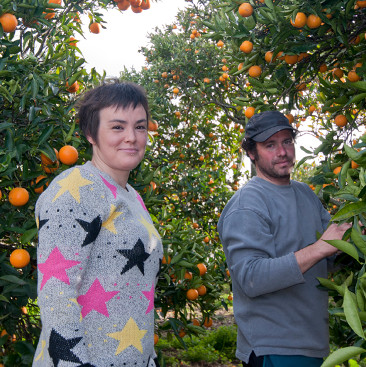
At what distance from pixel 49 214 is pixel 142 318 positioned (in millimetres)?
447

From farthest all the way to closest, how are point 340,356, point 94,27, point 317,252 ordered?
point 94,27
point 317,252
point 340,356

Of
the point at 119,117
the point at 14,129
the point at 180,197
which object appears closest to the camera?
the point at 119,117

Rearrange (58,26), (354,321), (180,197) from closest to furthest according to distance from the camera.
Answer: (354,321) → (58,26) → (180,197)

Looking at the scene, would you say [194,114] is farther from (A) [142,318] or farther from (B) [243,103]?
(A) [142,318]

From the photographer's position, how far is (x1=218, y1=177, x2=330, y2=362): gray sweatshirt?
6.10 ft

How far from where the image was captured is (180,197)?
5.57 metres

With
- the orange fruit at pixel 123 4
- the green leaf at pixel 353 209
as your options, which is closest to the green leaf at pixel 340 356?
the green leaf at pixel 353 209

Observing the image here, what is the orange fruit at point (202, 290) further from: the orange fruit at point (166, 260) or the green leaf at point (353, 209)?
the green leaf at point (353, 209)

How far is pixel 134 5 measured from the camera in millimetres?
3461

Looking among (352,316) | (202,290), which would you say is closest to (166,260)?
(202,290)

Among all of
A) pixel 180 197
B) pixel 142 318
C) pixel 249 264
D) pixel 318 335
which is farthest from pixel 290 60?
pixel 180 197

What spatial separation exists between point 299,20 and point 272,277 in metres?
1.16

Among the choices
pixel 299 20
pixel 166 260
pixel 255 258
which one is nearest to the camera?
pixel 255 258

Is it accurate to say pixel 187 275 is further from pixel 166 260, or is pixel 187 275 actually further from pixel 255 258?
pixel 255 258
